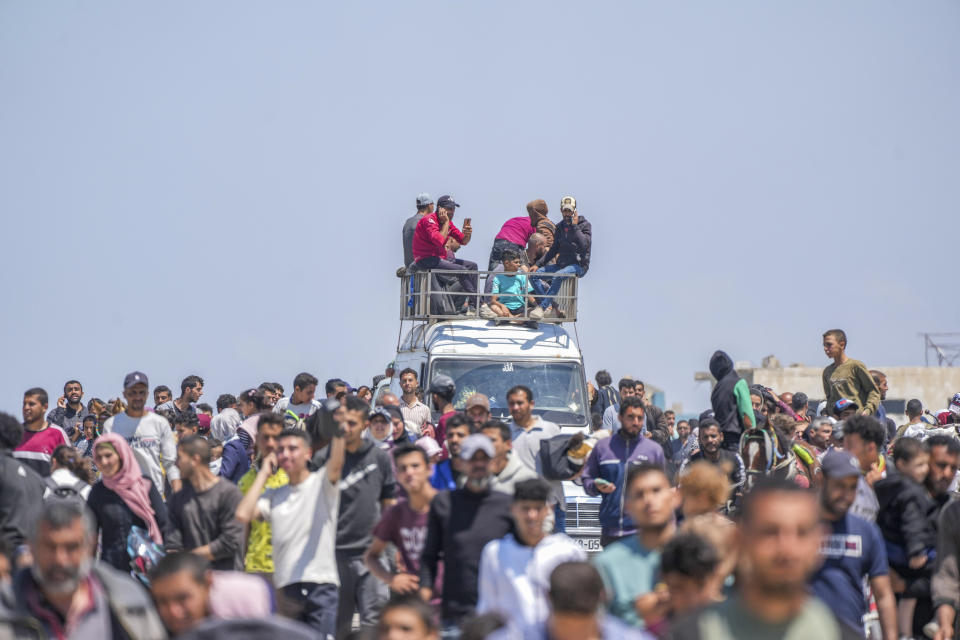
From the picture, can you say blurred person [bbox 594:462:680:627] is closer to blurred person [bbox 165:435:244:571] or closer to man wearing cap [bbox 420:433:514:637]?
man wearing cap [bbox 420:433:514:637]

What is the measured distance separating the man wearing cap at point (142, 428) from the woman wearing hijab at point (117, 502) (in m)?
2.10

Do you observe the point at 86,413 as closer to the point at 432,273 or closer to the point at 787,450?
the point at 432,273

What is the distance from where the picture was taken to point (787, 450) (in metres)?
12.6

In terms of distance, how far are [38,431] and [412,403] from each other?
4388 millimetres

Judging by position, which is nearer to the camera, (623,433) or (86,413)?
(623,433)

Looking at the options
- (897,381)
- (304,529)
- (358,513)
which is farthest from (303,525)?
(897,381)

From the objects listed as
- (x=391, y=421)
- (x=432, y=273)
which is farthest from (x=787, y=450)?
(x=432, y=273)

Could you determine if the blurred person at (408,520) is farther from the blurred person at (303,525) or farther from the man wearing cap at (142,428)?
the man wearing cap at (142,428)

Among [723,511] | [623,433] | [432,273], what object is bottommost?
[723,511]

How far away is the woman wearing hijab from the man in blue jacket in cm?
→ 328

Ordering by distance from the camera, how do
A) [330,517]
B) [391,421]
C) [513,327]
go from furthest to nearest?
1. [513,327]
2. [391,421]
3. [330,517]

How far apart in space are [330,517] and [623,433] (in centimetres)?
290

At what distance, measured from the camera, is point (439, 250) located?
16750 mm

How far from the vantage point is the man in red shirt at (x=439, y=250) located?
16656 millimetres
